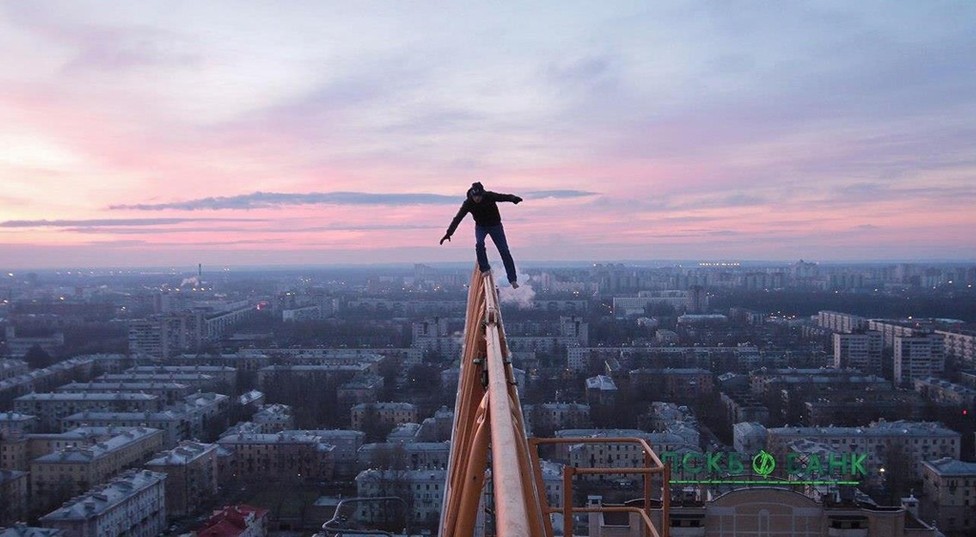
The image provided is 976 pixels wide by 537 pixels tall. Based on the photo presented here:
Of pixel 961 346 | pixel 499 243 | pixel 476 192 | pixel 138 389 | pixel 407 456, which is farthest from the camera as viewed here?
pixel 961 346

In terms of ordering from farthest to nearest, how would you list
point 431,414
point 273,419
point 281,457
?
point 431,414, point 273,419, point 281,457

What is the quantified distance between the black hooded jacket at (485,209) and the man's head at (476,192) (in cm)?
1

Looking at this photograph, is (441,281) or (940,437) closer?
(940,437)

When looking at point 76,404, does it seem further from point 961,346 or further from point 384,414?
point 961,346

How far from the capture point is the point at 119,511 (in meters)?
7.12

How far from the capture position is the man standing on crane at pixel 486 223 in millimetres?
2123

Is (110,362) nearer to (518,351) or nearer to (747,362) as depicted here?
(518,351)

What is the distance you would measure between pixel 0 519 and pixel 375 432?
4490 mm

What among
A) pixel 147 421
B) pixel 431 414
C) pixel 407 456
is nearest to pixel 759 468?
pixel 407 456

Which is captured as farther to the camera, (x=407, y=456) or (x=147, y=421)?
(x=147, y=421)

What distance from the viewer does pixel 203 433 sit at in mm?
11258

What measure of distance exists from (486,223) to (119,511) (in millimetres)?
6204

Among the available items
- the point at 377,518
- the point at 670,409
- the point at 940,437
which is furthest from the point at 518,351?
the point at 377,518

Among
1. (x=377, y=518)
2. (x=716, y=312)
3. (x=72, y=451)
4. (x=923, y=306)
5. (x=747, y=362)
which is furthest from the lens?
(x=716, y=312)
